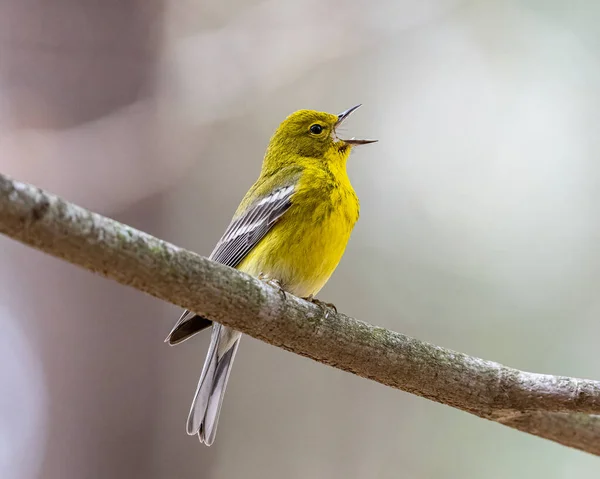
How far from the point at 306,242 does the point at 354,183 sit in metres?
2.74

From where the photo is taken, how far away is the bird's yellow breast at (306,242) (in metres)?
2.95

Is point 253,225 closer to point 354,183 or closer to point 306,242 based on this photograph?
point 306,242

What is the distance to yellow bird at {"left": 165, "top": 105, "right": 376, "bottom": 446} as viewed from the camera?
2.96 meters

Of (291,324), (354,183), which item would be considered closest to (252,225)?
(291,324)

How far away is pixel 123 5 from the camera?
14.6 feet

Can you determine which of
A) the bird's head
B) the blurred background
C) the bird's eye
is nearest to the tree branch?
the bird's head

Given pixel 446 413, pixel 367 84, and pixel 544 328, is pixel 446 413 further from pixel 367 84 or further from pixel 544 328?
pixel 367 84

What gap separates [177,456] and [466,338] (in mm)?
2289

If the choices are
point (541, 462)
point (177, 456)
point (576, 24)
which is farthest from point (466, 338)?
point (576, 24)

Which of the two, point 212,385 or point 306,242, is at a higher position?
point 306,242

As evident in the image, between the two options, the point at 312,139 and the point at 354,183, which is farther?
the point at 354,183

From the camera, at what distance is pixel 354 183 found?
221 inches

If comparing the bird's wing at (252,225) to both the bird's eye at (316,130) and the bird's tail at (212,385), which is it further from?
the bird's eye at (316,130)

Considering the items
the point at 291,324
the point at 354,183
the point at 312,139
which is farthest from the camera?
the point at 354,183
